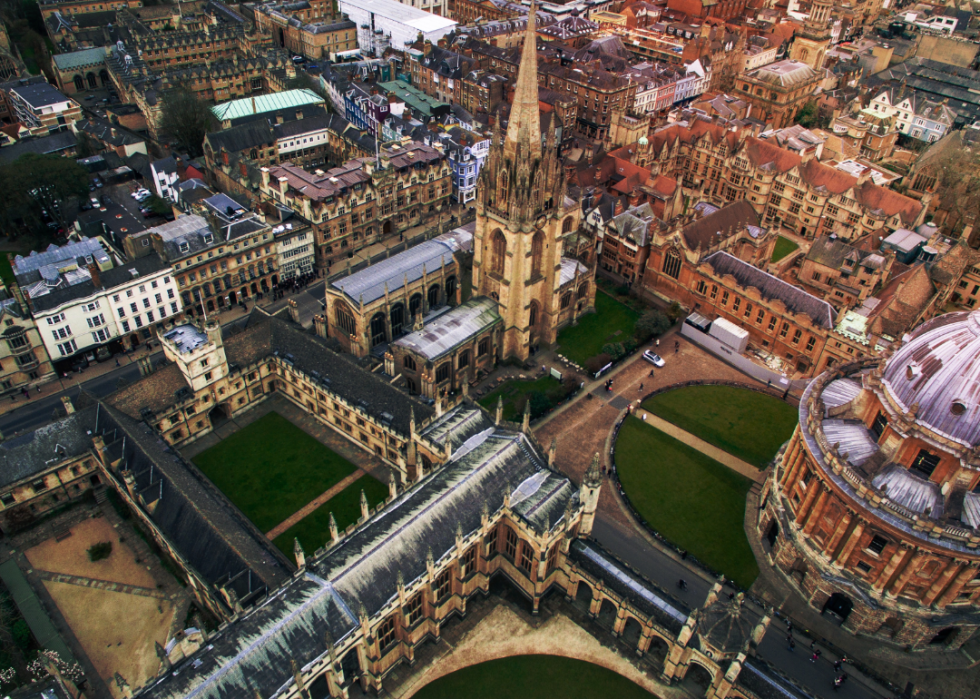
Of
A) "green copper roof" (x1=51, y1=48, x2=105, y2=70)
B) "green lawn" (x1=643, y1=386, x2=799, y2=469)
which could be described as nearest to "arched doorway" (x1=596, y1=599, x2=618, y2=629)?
"green lawn" (x1=643, y1=386, x2=799, y2=469)

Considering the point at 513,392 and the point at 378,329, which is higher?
the point at 378,329

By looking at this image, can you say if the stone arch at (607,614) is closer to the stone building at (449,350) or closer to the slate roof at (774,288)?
the stone building at (449,350)

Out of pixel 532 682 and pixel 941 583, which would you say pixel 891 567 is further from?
pixel 532 682

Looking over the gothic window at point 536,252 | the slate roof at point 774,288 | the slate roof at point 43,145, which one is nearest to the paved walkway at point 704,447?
the gothic window at point 536,252

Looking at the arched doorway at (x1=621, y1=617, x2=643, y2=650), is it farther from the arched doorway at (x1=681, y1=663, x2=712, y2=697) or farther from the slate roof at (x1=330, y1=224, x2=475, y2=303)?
the slate roof at (x1=330, y1=224, x2=475, y2=303)

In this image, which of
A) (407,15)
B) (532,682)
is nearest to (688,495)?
(532,682)

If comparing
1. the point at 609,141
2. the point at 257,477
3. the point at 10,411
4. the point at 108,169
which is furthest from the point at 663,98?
the point at 10,411

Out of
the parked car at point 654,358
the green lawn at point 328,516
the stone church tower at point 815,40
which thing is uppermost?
the stone church tower at point 815,40
